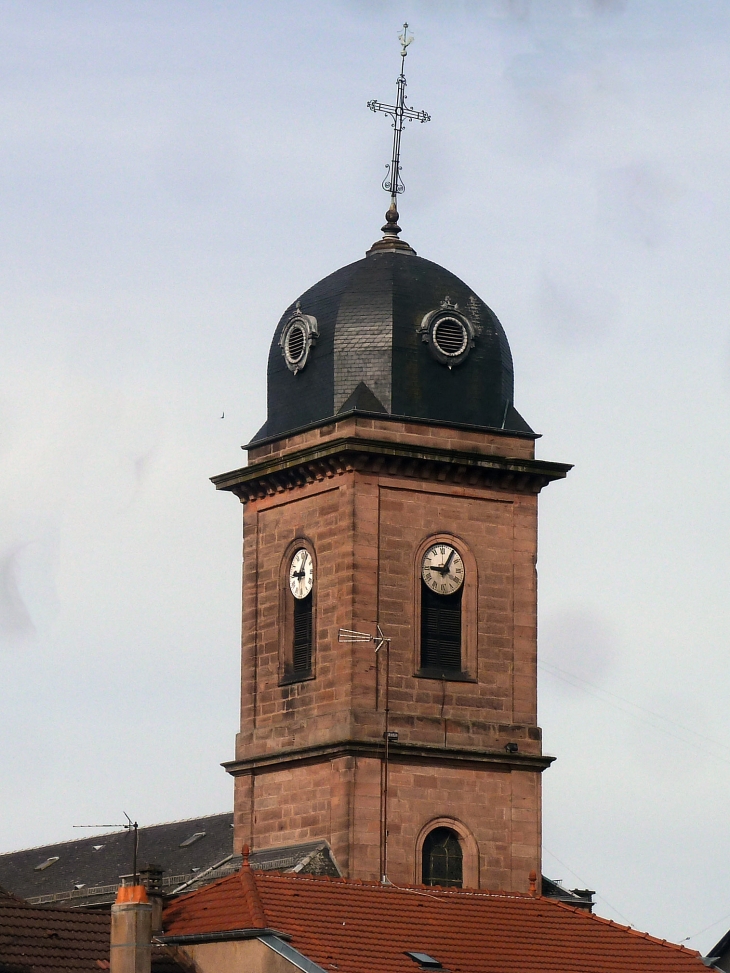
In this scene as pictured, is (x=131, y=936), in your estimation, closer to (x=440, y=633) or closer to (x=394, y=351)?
(x=440, y=633)

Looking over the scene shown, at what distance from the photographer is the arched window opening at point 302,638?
6562cm

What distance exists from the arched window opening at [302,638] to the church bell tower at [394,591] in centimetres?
4

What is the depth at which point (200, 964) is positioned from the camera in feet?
180

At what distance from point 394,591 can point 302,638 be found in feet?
8.07

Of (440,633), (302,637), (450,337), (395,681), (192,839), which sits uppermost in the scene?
(450,337)

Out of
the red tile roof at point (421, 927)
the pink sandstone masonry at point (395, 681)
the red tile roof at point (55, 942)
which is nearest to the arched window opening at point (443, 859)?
the pink sandstone masonry at point (395, 681)

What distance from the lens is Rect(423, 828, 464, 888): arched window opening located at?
63938 mm

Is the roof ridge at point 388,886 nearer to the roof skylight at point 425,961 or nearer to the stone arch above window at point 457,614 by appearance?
the roof skylight at point 425,961

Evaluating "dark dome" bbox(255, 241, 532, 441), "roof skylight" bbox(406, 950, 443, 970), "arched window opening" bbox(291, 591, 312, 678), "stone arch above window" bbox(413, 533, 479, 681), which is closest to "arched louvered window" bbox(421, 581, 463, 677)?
"stone arch above window" bbox(413, 533, 479, 681)

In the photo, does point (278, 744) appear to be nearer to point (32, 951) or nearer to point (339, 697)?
point (339, 697)

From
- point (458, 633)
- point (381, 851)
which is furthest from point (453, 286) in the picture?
point (381, 851)

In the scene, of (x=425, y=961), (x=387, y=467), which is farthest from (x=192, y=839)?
(x=425, y=961)

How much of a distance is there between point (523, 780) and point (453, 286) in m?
10.3

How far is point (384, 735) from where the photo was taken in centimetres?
6369
